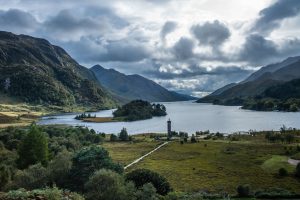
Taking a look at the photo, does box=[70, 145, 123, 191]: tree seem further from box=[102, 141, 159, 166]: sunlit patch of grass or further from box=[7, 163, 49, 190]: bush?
box=[102, 141, 159, 166]: sunlit patch of grass

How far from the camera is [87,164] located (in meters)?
70.9

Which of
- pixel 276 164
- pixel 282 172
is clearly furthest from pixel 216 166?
pixel 282 172

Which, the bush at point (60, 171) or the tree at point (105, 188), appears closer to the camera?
the tree at point (105, 188)

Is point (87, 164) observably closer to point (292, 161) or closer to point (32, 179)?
point (32, 179)

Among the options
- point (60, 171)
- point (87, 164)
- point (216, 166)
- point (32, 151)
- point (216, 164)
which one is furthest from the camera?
point (216, 164)

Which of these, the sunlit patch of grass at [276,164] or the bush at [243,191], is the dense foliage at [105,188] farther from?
the sunlit patch of grass at [276,164]

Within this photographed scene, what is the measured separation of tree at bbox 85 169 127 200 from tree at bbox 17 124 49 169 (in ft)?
168

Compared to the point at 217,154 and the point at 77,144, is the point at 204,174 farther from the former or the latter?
the point at 77,144

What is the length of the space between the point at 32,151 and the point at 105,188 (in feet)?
183

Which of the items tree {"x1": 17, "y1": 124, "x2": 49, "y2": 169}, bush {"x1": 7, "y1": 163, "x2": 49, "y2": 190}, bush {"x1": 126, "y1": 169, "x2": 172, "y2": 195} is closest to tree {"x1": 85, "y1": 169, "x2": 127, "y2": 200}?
bush {"x1": 7, "y1": 163, "x2": 49, "y2": 190}

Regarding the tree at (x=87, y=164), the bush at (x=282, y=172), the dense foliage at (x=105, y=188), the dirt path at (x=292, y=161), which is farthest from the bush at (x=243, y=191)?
the dirt path at (x=292, y=161)

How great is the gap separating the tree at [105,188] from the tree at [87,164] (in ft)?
32.4

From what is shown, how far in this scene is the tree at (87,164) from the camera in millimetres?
68250

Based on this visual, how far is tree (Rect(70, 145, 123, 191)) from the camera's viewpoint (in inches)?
2687
